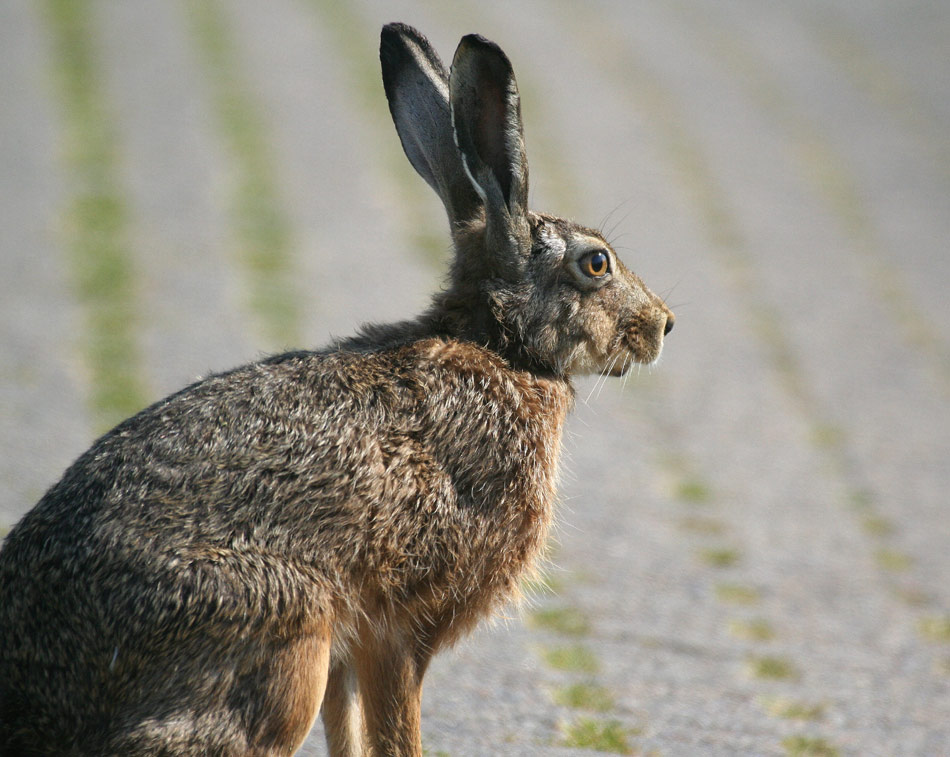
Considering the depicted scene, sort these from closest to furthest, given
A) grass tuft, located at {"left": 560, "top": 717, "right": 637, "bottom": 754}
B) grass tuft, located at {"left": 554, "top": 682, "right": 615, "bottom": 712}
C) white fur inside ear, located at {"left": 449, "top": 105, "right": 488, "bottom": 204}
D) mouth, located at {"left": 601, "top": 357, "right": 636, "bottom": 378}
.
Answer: white fur inside ear, located at {"left": 449, "top": 105, "right": 488, "bottom": 204}, mouth, located at {"left": 601, "top": 357, "right": 636, "bottom": 378}, grass tuft, located at {"left": 560, "top": 717, "right": 637, "bottom": 754}, grass tuft, located at {"left": 554, "top": 682, "right": 615, "bottom": 712}

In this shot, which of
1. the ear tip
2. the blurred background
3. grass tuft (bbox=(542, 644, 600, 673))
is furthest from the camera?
the blurred background

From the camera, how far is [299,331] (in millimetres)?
9094

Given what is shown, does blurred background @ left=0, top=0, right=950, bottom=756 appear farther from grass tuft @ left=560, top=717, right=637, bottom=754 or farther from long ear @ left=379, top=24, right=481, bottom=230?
long ear @ left=379, top=24, right=481, bottom=230

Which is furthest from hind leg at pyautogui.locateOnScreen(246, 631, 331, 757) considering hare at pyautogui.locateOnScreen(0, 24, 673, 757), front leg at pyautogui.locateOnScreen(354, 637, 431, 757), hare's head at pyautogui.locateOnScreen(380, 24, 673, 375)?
hare's head at pyautogui.locateOnScreen(380, 24, 673, 375)

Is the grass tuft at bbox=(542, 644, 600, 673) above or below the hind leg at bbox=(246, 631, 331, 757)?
below

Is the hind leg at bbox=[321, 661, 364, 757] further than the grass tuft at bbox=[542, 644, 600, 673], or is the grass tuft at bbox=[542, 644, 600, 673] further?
the grass tuft at bbox=[542, 644, 600, 673]

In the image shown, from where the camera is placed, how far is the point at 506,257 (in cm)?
450

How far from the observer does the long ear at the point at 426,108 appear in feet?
15.3

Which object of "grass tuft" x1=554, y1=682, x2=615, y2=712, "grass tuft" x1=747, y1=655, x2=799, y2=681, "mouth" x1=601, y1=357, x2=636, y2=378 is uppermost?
"mouth" x1=601, y1=357, x2=636, y2=378

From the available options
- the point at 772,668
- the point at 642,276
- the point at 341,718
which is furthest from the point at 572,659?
the point at 642,276

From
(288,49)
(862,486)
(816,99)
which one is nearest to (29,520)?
(862,486)

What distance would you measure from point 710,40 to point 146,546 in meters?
15.9

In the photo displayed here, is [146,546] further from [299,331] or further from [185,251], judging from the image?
[185,251]

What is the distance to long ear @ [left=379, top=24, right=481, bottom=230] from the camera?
4668 millimetres
